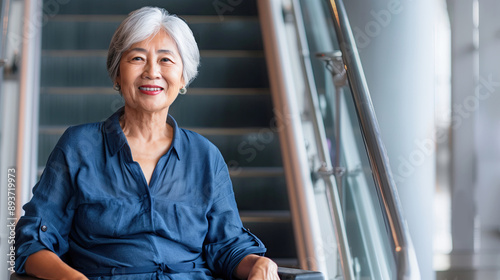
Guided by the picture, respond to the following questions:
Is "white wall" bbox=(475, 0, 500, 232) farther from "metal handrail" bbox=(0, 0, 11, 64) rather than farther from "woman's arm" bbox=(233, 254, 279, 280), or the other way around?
"woman's arm" bbox=(233, 254, 279, 280)

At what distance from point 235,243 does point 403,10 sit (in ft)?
4.26

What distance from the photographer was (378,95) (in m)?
2.58

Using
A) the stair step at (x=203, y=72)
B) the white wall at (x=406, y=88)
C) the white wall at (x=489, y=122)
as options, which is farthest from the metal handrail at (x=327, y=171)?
the white wall at (x=489, y=122)

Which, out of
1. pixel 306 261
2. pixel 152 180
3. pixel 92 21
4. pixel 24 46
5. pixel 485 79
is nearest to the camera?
pixel 152 180

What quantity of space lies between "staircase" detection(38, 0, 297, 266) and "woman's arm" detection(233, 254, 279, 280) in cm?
118

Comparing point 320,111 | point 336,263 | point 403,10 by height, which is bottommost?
point 336,263

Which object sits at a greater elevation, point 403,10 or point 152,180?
point 403,10

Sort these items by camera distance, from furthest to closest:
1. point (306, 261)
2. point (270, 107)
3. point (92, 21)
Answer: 1. point (92, 21)
2. point (270, 107)
3. point (306, 261)

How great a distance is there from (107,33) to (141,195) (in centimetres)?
229

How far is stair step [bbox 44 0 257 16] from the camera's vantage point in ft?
13.1

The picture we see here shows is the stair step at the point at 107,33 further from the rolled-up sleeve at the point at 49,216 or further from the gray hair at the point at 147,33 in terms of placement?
the rolled-up sleeve at the point at 49,216

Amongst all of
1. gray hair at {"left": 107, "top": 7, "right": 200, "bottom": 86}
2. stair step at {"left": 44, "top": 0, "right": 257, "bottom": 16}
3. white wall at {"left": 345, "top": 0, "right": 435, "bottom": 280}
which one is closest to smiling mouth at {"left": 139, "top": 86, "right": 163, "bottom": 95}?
gray hair at {"left": 107, "top": 7, "right": 200, "bottom": 86}

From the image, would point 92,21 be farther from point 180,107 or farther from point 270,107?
point 270,107

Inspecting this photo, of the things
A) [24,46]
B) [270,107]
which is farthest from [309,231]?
[24,46]
